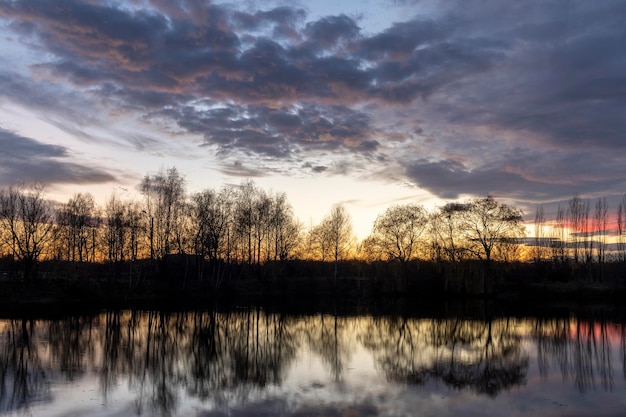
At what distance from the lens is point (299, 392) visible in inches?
483

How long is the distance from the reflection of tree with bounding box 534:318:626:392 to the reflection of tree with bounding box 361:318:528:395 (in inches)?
43.0

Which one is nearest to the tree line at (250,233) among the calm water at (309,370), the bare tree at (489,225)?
the bare tree at (489,225)

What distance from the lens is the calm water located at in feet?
36.5

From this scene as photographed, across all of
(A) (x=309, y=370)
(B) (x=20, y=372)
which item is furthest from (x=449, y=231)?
(B) (x=20, y=372)

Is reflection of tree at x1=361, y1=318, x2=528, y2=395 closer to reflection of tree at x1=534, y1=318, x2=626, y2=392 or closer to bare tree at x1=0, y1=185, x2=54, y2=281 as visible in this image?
reflection of tree at x1=534, y1=318, x2=626, y2=392

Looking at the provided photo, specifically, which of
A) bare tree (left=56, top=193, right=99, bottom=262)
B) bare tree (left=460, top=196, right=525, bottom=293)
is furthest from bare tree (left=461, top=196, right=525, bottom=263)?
bare tree (left=56, top=193, right=99, bottom=262)

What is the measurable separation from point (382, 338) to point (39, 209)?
4221 cm

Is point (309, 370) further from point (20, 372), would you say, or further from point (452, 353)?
point (20, 372)

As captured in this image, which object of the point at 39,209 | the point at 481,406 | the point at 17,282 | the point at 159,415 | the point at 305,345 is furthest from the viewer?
the point at 39,209

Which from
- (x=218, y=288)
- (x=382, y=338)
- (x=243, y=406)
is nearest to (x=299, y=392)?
(x=243, y=406)

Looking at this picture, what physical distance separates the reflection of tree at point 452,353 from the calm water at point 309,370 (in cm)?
6

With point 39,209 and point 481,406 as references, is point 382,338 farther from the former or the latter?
point 39,209

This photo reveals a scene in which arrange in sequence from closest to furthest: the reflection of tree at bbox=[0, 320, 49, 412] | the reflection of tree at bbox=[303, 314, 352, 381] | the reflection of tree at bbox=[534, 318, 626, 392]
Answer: the reflection of tree at bbox=[0, 320, 49, 412] → the reflection of tree at bbox=[534, 318, 626, 392] → the reflection of tree at bbox=[303, 314, 352, 381]

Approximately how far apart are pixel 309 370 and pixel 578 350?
38.8ft
